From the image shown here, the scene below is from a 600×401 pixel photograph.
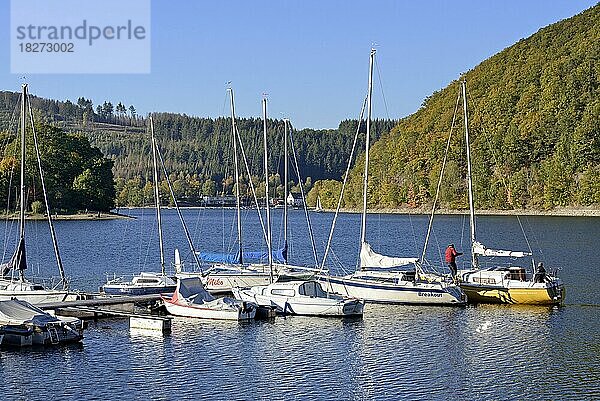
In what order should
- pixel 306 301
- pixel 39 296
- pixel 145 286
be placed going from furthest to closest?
pixel 145 286 → pixel 39 296 → pixel 306 301

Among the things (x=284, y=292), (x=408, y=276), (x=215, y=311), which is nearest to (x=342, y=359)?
(x=215, y=311)

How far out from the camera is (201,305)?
4453 centimetres

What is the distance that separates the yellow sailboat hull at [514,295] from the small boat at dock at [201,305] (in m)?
12.9

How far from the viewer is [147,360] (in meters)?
35.8

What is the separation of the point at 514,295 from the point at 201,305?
16982 mm

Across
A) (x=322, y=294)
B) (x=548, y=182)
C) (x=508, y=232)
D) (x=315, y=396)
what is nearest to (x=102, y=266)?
(x=322, y=294)

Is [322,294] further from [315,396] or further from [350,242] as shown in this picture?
[350,242]

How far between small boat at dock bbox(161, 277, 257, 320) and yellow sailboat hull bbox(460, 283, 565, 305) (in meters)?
12.9

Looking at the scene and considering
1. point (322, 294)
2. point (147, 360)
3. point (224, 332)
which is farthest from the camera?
point (322, 294)

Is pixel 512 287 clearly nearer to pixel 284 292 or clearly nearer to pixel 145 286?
pixel 284 292

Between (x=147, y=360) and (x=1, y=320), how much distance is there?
694cm

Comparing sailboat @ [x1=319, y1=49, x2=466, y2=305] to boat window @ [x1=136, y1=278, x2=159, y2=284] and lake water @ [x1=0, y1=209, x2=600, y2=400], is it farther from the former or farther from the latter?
boat window @ [x1=136, y1=278, x2=159, y2=284]

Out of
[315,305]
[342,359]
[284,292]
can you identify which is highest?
[284,292]

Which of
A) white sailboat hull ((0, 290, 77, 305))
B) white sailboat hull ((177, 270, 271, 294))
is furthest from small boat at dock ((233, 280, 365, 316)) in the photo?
white sailboat hull ((0, 290, 77, 305))
